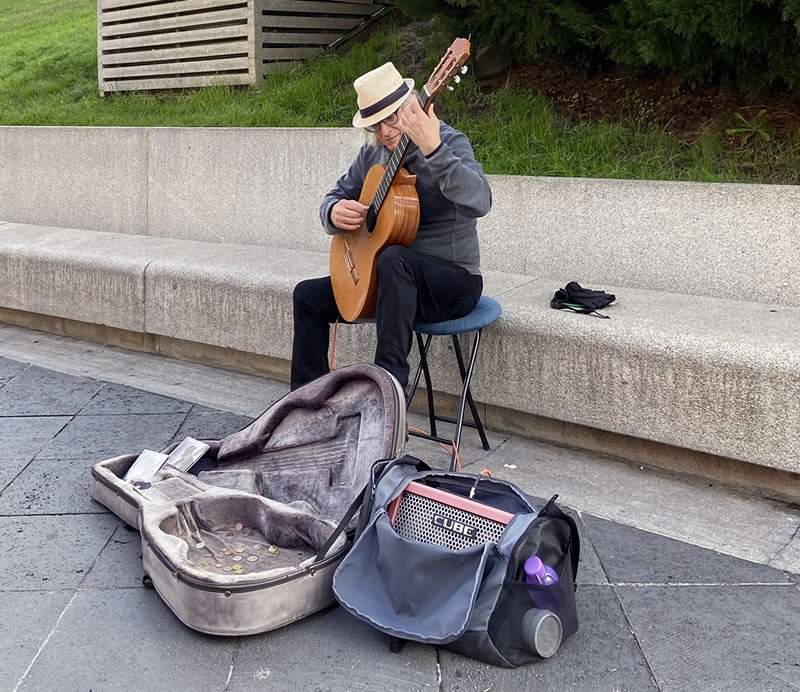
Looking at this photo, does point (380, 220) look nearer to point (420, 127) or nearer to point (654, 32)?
point (420, 127)

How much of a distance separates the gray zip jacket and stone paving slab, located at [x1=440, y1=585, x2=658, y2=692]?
140 cm

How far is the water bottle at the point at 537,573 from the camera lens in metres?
2.04

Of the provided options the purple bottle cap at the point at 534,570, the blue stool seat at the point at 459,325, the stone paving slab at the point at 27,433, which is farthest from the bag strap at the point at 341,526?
the stone paving slab at the point at 27,433

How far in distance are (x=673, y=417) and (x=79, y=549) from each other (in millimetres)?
1983

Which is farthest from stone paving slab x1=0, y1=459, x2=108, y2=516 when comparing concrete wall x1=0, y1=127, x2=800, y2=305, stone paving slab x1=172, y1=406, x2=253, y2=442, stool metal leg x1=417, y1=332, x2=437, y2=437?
concrete wall x1=0, y1=127, x2=800, y2=305

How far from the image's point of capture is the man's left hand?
2775 millimetres

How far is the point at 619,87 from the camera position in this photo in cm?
487

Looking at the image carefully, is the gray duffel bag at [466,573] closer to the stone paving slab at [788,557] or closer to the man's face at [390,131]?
the stone paving slab at [788,557]

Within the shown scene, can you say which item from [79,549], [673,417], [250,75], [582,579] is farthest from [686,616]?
[250,75]

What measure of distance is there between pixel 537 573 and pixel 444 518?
0.93 ft

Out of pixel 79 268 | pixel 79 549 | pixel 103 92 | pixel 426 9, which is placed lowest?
pixel 79 549

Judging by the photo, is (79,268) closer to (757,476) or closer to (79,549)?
(79,549)

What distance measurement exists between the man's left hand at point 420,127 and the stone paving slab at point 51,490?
1.57 metres

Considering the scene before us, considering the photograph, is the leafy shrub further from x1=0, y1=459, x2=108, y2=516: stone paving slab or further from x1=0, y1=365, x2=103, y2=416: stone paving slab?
x1=0, y1=459, x2=108, y2=516: stone paving slab
